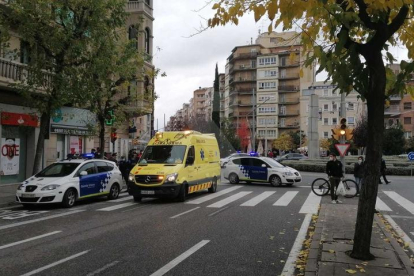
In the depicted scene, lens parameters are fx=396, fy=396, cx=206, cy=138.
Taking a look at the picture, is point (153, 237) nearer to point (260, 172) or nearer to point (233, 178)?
point (260, 172)

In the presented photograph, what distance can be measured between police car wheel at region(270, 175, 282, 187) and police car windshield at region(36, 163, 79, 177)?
36.4 feet

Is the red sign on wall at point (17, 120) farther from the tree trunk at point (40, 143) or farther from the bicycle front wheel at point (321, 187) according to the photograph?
the bicycle front wheel at point (321, 187)

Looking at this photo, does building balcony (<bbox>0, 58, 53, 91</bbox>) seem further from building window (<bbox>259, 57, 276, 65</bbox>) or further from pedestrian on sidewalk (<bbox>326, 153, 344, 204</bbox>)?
building window (<bbox>259, 57, 276, 65</bbox>)

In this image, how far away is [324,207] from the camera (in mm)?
12609

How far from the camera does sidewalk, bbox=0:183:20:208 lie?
13422 mm

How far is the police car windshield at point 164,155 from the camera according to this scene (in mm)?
14297

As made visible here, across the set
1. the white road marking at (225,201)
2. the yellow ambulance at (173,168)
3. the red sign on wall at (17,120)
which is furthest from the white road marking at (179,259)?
the red sign on wall at (17,120)

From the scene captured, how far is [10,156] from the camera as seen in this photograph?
63.7ft

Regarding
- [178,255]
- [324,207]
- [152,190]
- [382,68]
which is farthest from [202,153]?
[382,68]

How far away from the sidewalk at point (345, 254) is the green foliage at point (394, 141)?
58054 mm

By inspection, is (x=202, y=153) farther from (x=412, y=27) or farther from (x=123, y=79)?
(x=412, y=27)

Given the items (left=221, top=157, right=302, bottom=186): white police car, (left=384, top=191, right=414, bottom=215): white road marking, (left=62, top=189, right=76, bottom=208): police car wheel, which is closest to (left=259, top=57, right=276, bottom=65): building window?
(left=221, top=157, right=302, bottom=186): white police car

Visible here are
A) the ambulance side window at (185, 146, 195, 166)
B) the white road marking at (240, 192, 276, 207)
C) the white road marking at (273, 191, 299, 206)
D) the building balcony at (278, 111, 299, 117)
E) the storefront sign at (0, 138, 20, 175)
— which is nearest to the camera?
the white road marking at (240, 192, 276, 207)

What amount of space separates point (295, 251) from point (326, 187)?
10.0 meters
